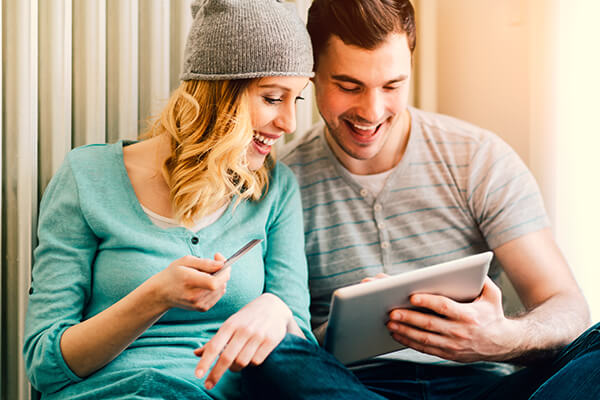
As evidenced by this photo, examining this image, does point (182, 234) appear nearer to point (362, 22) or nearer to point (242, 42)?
point (242, 42)

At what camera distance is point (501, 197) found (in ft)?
4.51

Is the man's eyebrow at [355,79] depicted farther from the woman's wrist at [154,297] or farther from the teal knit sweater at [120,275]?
the woman's wrist at [154,297]

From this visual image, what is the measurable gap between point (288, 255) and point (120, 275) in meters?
0.34

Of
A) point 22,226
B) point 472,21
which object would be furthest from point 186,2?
point 472,21

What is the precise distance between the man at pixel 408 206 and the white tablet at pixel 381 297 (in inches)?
5.2

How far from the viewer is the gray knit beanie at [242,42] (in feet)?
3.67

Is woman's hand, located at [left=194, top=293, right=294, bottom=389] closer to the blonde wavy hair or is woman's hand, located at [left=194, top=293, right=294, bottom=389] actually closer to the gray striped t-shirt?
the blonde wavy hair

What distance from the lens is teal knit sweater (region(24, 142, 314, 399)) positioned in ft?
3.35

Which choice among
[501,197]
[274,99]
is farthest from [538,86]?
[274,99]

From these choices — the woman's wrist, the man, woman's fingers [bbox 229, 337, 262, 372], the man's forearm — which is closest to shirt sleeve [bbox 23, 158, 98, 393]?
the woman's wrist

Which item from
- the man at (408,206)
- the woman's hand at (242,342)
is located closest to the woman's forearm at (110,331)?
the woman's hand at (242,342)

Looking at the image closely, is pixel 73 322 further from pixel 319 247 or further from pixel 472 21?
pixel 472 21

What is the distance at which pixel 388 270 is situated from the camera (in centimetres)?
142

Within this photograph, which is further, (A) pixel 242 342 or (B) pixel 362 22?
(B) pixel 362 22
